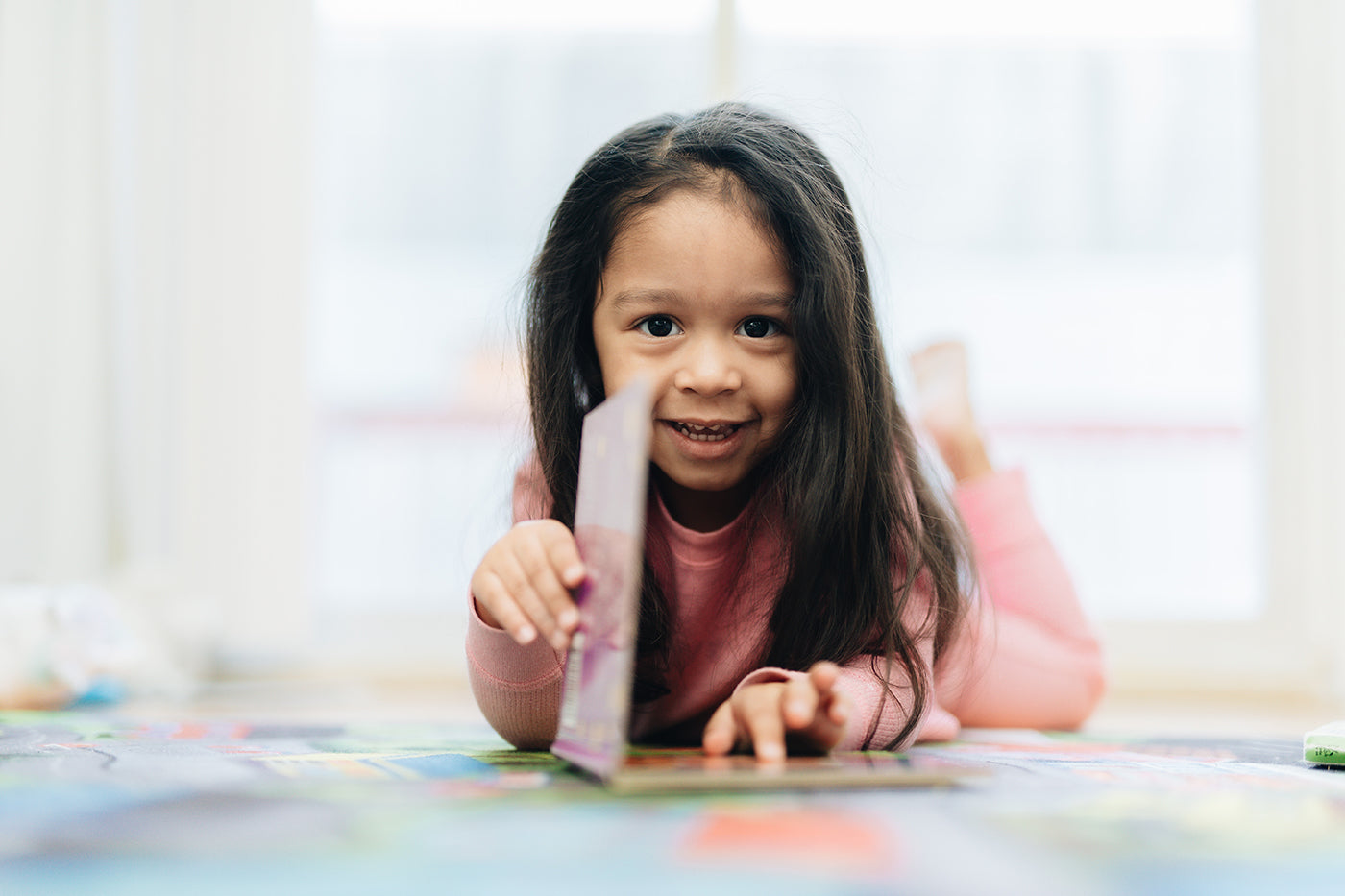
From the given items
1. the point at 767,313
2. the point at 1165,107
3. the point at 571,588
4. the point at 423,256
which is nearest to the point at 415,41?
the point at 423,256

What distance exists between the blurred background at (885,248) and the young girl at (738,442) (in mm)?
1174

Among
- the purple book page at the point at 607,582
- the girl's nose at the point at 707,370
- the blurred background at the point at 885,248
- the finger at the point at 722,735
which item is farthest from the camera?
the blurred background at the point at 885,248

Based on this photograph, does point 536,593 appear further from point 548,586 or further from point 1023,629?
point 1023,629

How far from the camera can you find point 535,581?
2.24 feet

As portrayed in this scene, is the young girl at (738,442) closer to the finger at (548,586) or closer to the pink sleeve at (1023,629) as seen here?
the finger at (548,586)

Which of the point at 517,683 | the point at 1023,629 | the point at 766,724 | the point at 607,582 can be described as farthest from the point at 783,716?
the point at 1023,629

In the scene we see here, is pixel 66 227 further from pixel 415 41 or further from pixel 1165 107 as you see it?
pixel 1165 107

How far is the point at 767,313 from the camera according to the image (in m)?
0.87

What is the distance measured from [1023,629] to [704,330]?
0.61m

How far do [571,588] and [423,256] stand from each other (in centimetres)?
179

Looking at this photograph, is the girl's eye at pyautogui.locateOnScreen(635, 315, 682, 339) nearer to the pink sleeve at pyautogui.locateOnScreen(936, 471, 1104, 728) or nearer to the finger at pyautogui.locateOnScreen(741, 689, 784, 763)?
the finger at pyautogui.locateOnScreen(741, 689, 784, 763)

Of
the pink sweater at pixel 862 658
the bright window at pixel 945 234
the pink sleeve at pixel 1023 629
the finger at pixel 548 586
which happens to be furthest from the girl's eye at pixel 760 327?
the bright window at pixel 945 234

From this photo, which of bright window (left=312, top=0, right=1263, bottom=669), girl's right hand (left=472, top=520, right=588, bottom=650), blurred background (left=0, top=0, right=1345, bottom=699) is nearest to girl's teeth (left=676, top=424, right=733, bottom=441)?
girl's right hand (left=472, top=520, right=588, bottom=650)

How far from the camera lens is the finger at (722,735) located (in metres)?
0.67
